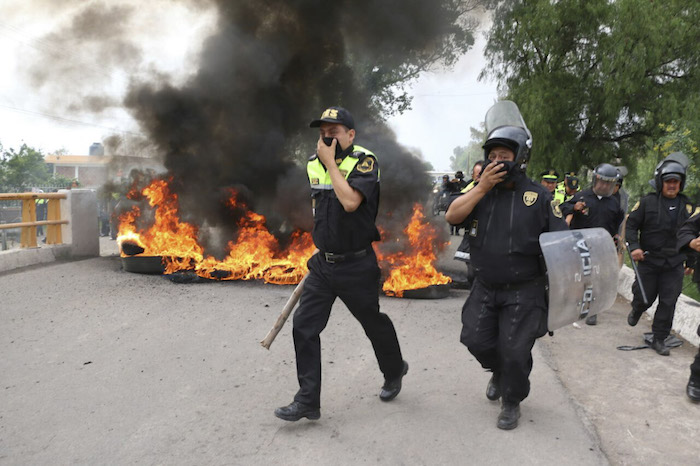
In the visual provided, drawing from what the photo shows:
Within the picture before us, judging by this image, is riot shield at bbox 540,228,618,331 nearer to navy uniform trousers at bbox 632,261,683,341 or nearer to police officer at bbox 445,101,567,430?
police officer at bbox 445,101,567,430

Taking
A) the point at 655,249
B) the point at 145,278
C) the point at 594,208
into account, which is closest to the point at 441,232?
the point at 594,208

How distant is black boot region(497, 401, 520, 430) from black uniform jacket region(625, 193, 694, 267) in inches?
102

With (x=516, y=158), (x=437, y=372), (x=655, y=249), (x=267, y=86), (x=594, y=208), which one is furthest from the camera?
(x=267, y=86)

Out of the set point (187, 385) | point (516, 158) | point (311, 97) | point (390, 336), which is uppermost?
point (311, 97)

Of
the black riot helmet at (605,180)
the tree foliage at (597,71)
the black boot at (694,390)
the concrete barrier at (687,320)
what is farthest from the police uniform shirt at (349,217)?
the tree foliage at (597,71)

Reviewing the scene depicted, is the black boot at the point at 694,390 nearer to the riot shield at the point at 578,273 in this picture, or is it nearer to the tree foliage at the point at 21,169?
the riot shield at the point at 578,273

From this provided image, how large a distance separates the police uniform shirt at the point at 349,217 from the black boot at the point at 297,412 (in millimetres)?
902

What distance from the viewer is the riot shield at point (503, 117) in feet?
11.0

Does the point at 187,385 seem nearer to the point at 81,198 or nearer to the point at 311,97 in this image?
the point at 81,198

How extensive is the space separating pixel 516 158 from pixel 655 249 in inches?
106

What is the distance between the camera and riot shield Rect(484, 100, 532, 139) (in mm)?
3342

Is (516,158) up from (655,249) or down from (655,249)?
up

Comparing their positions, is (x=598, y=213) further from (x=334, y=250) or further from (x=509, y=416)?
(x=334, y=250)

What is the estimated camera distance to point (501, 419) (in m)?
3.17
